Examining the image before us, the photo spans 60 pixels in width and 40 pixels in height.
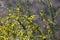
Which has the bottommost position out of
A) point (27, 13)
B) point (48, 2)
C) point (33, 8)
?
point (33, 8)

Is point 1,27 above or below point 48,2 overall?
below

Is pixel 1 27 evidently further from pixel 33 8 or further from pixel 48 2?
pixel 33 8

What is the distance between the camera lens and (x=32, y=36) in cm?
329

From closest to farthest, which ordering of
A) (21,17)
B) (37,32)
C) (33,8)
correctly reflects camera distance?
1. (21,17)
2. (37,32)
3. (33,8)

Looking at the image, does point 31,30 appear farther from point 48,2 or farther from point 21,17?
point 48,2

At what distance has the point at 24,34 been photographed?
10.3ft

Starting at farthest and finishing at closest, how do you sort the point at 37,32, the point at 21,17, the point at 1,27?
the point at 37,32
the point at 21,17
the point at 1,27

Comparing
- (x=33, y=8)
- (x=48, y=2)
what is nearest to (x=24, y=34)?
(x=48, y=2)

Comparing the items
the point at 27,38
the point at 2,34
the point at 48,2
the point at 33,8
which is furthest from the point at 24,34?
the point at 33,8

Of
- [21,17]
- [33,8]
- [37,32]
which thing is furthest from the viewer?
[33,8]

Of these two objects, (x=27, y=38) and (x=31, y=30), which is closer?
(x=27, y=38)

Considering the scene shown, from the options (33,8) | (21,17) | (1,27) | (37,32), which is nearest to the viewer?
(1,27)

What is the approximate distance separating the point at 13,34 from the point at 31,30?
0.27 metres

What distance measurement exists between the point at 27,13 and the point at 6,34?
1.67ft
